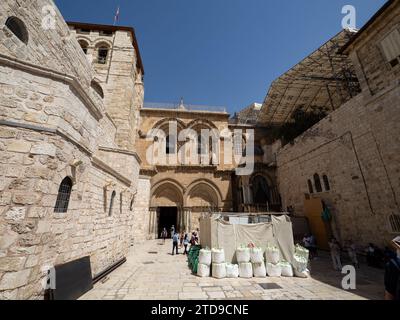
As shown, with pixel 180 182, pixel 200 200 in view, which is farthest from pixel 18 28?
pixel 200 200

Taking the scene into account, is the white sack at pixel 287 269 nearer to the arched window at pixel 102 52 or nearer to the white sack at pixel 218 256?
the white sack at pixel 218 256

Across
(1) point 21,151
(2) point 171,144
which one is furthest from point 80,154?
(2) point 171,144

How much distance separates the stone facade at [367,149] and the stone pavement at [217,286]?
239cm

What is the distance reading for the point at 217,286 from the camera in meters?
5.52

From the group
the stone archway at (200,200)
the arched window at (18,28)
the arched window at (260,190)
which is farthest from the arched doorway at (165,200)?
the arched window at (18,28)

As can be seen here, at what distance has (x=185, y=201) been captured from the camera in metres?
15.4

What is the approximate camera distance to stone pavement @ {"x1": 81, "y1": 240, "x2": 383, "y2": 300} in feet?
15.7

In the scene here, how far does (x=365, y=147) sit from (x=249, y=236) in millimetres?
7089

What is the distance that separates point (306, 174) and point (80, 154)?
13.2m

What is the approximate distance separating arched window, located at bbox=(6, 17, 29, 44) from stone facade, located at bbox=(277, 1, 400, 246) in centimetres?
1340

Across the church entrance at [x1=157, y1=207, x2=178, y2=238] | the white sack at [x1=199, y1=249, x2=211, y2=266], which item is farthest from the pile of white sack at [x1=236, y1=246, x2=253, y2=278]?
the church entrance at [x1=157, y1=207, x2=178, y2=238]

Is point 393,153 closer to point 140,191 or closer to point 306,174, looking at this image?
point 306,174

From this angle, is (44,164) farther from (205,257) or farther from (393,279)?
(393,279)

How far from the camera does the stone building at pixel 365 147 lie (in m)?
7.69
